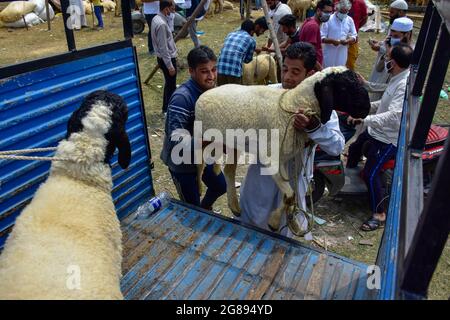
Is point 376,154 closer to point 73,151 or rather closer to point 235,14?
point 73,151

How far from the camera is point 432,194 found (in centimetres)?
110

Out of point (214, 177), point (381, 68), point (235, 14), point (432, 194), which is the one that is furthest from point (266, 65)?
point (235, 14)

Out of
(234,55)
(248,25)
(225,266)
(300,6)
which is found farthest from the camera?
(300,6)

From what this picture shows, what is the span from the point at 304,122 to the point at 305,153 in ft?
1.54

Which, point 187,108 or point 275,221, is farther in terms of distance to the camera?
point 275,221

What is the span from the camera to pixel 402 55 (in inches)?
153

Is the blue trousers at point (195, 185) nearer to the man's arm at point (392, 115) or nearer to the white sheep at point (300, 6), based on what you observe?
the man's arm at point (392, 115)

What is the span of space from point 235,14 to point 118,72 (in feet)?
51.0

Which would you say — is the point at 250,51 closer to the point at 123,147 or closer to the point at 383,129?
the point at 383,129

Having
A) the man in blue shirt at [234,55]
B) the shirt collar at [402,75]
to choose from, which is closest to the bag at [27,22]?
the man in blue shirt at [234,55]

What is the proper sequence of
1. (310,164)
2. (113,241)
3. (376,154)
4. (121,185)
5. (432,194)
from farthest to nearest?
(376,154) → (121,185) → (310,164) → (113,241) → (432,194)

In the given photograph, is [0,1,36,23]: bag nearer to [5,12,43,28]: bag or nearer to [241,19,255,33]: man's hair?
[5,12,43,28]: bag

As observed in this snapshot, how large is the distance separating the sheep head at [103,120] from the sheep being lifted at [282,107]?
0.60 meters

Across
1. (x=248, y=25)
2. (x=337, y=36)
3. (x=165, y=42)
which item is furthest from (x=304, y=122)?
(x=337, y=36)
